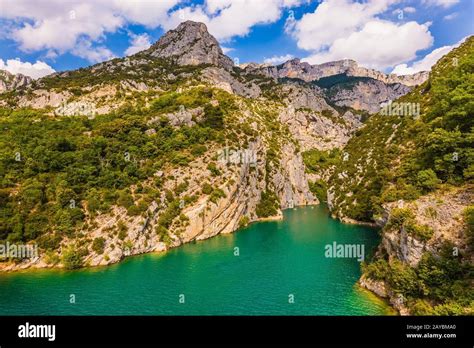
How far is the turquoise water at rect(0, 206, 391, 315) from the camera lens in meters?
31.8

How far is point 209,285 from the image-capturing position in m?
37.9

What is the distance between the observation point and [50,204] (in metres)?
50.9

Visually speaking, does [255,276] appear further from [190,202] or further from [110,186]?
[110,186]

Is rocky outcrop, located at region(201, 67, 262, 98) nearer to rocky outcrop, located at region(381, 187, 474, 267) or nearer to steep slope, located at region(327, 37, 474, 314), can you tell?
steep slope, located at region(327, 37, 474, 314)

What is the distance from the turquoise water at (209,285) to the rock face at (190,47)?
12290 centimetres

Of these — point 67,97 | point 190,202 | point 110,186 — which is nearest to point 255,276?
point 190,202

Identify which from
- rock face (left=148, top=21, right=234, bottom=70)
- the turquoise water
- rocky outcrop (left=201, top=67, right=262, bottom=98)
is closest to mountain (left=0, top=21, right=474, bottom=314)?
the turquoise water

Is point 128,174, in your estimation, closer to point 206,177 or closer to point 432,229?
point 206,177

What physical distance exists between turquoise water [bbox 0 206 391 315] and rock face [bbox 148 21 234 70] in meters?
123

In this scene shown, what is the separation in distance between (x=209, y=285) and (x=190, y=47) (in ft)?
482

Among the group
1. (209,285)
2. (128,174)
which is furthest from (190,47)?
(209,285)

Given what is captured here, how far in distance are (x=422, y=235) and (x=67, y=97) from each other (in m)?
106

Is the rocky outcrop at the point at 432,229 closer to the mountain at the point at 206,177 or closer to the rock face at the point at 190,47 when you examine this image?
the mountain at the point at 206,177
